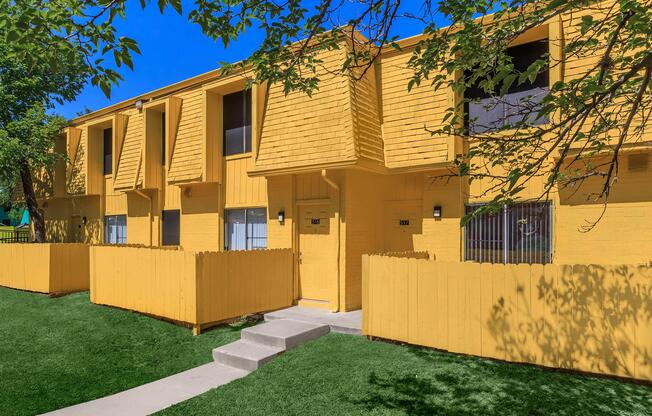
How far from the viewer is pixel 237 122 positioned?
40.6 ft

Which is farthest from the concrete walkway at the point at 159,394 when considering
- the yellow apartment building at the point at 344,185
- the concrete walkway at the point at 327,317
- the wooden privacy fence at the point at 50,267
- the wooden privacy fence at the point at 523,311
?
the wooden privacy fence at the point at 50,267

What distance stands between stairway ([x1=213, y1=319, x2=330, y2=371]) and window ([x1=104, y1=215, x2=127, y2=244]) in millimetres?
10580

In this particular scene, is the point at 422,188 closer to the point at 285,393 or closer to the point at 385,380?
the point at 385,380

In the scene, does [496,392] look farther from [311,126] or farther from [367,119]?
[311,126]

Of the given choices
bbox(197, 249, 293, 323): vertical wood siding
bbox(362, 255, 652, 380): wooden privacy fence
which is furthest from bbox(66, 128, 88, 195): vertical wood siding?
bbox(362, 255, 652, 380): wooden privacy fence

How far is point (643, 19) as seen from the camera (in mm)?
3623

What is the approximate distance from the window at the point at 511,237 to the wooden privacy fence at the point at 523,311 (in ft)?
7.65

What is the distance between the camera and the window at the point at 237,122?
39.9ft

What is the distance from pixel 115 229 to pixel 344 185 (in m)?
11.5

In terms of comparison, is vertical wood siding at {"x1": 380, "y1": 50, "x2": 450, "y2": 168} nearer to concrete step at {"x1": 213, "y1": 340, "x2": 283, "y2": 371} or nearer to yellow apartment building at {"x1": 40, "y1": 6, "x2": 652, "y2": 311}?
yellow apartment building at {"x1": 40, "y1": 6, "x2": 652, "y2": 311}

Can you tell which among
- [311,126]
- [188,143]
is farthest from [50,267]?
[311,126]

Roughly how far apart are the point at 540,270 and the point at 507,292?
0.55 m

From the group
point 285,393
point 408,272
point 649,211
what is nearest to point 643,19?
point 408,272

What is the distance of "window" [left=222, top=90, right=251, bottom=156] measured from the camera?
12148mm
